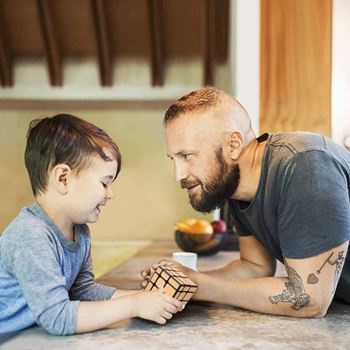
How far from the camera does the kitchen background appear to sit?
10.9ft

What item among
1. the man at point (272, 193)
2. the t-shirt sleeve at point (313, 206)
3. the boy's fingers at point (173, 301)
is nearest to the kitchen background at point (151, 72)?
the man at point (272, 193)

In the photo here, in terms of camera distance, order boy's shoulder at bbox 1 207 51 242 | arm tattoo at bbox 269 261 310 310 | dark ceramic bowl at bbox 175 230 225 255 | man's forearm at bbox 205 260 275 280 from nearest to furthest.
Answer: boy's shoulder at bbox 1 207 51 242, arm tattoo at bbox 269 261 310 310, man's forearm at bbox 205 260 275 280, dark ceramic bowl at bbox 175 230 225 255

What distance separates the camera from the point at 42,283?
1.37 meters

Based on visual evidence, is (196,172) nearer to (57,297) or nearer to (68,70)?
(57,297)

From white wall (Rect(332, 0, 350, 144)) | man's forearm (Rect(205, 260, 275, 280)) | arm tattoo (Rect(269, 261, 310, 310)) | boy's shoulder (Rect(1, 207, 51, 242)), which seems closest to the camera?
boy's shoulder (Rect(1, 207, 51, 242))

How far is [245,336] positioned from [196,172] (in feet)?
1.64

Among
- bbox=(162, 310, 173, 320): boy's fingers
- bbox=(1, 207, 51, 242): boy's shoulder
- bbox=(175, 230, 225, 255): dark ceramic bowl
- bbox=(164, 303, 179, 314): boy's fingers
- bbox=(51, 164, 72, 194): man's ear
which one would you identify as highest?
bbox=(51, 164, 72, 194): man's ear

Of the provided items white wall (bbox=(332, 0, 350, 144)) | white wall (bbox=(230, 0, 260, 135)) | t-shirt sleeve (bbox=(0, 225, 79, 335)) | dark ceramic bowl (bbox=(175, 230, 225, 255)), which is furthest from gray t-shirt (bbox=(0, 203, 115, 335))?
white wall (bbox=(332, 0, 350, 144))

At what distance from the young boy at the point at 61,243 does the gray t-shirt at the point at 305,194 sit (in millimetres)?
341

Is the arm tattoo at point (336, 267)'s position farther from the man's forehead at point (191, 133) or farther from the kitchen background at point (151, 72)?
the kitchen background at point (151, 72)

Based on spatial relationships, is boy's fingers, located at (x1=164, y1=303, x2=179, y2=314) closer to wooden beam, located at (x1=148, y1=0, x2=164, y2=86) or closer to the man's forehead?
the man's forehead

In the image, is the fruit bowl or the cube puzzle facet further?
the fruit bowl

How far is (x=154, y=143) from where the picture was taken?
619 cm

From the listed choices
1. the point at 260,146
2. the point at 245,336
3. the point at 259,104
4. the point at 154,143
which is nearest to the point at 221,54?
the point at 154,143
